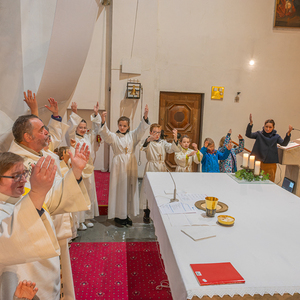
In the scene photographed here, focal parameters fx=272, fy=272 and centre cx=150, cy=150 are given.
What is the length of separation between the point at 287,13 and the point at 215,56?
2263 millimetres

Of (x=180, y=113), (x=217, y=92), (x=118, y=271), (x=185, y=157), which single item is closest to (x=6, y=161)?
(x=118, y=271)

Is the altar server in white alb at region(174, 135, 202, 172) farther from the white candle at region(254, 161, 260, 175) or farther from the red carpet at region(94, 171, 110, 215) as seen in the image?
the red carpet at region(94, 171, 110, 215)

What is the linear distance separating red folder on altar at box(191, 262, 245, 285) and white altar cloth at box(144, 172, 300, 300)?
3 cm

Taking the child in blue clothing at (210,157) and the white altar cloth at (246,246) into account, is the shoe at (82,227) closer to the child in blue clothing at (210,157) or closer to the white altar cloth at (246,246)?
the white altar cloth at (246,246)

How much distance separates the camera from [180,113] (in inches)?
293

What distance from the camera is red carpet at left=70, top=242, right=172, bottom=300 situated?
9.32 ft

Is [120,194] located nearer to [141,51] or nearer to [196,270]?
[196,270]

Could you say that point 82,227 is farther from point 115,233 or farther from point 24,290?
point 24,290

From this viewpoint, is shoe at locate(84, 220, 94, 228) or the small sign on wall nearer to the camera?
shoe at locate(84, 220, 94, 228)

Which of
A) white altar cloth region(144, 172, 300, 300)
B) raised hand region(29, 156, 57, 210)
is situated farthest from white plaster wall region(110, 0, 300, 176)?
raised hand region(29, 156, 57, 210)

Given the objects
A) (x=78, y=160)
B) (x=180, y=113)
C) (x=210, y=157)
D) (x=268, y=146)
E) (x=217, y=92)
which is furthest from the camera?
(x=180, y=113)

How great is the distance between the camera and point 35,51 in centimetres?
417

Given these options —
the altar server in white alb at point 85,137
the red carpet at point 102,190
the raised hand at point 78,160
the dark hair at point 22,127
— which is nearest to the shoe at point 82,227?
the altar server in white alb at point 85,137

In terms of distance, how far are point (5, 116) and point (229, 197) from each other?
3.00m
